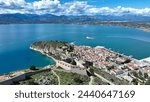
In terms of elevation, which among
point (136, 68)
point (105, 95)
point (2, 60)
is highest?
point (105, 95)

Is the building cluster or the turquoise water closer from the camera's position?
the turquoise water

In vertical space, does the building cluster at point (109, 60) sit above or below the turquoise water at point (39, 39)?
below

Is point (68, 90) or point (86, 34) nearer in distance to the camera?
point (68, 90)

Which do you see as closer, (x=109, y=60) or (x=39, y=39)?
(x=39, y=39)

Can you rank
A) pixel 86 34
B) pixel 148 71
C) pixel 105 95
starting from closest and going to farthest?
1. pixel 105 95
2. pixel 148 71
3. pixel 86 34

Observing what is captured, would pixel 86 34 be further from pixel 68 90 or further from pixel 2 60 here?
pixel 68 90

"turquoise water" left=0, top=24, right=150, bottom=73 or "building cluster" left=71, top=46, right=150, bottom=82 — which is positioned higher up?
"turquoise water" left=0, top=24, right=150, bottom=73

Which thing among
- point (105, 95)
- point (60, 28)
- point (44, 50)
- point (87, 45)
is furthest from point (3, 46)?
point (105, 95)

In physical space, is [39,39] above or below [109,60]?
above
